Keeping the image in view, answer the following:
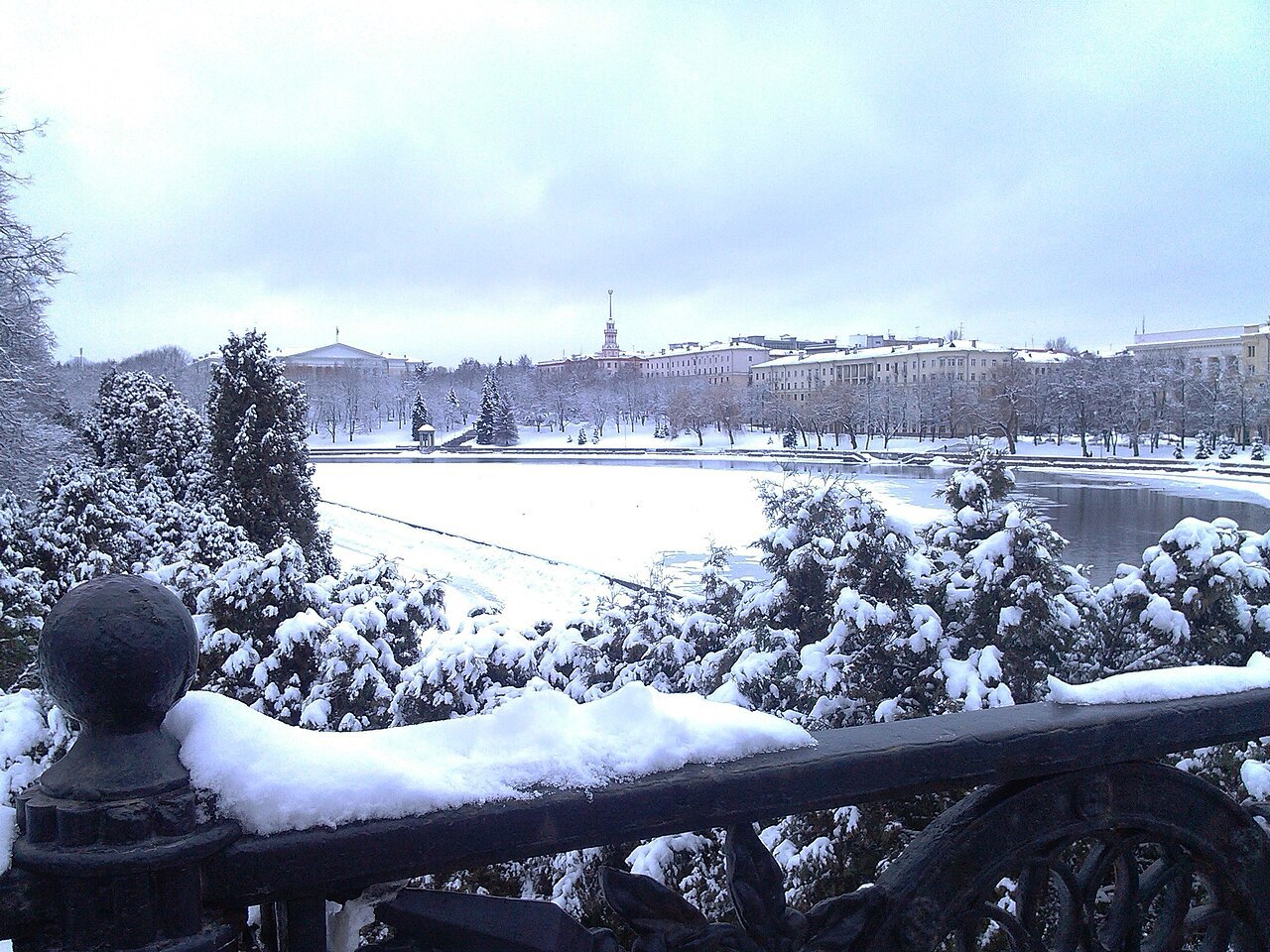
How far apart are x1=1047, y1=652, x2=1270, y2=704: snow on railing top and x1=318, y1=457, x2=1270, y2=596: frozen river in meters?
6.11

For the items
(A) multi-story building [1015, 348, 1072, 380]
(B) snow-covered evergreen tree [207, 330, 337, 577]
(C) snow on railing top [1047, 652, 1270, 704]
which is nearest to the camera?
(C) snow on railing top [1047, 652, 1270, 704]

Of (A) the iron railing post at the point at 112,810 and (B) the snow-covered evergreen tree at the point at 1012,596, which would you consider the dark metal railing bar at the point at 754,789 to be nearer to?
(A) the iron railing post at the point at 112,810

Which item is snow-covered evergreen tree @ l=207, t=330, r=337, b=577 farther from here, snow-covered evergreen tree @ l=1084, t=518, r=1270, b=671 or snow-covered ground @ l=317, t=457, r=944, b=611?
snow-covered evergreen tree @ l=1084, t=518, r=1270, b=671

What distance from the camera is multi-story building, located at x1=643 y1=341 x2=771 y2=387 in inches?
5044

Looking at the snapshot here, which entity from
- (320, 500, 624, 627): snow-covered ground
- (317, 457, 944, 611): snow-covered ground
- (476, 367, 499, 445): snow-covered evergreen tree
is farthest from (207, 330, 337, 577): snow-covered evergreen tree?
(476, 367, 499, 445): snow-covered evergreen tree

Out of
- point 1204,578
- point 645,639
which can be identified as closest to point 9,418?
point 645,639

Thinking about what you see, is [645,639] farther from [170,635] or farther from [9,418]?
[9,418]

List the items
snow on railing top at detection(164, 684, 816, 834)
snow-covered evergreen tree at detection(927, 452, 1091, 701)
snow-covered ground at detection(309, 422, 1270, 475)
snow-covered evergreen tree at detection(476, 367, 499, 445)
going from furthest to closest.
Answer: snow-covered evergreen tree at detection(476, 367, 499, 445)
snow-covered ground at detection(309, 422, 1270, 475)
snow-covered evergreen tree at detection(927, 452, 1091, 701)
snow on railing top at detection(164, 684, 816, 834)

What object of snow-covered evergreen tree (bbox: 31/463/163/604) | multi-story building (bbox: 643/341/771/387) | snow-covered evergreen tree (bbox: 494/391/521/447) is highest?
multi-story building (bbox: 643/341/771/387)

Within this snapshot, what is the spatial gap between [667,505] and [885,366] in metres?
86.8

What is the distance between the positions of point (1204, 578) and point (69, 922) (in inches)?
223

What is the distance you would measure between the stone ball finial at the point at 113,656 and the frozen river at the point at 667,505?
6936 millimetres

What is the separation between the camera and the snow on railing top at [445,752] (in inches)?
35.7

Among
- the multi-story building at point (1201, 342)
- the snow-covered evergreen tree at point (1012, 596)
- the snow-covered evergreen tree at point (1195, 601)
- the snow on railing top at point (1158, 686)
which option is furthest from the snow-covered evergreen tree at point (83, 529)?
the multi-story building at point (1201, 342)
